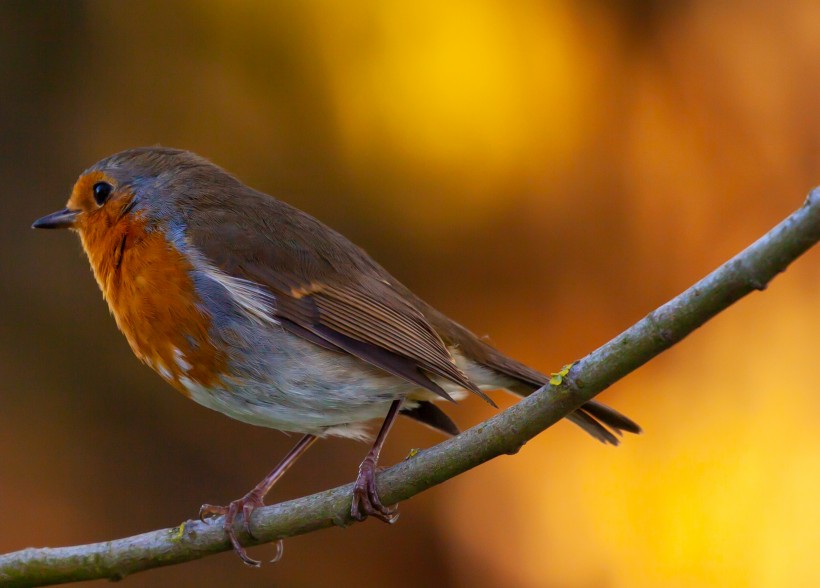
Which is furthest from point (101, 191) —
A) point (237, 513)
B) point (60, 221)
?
point (237, 513)

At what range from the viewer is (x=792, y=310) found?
15.0 ft

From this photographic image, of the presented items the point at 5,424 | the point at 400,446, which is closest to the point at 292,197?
the point at 400,446

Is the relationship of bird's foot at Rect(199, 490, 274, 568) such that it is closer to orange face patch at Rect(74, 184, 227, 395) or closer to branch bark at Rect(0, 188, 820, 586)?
branch bark at Rect(0, 188, 820, 586)

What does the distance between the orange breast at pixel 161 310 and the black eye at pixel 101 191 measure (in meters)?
0.35

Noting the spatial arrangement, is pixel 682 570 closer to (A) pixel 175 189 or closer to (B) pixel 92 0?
(A) pixel 175 189

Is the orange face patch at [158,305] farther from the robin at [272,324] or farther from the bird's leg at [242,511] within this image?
the bird's leg at [242,511]

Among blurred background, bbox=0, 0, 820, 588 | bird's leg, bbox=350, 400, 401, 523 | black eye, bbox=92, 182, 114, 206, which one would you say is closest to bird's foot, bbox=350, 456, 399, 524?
bird's leg, bbox=350, 400, 401, 523

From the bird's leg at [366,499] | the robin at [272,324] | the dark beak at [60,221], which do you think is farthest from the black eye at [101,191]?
the bird's leg at [366,499]

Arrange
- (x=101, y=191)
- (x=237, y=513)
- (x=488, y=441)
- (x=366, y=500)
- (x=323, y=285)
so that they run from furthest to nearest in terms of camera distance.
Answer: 1. (x=101, y=191)
2. (x=323, y=285)
3. (x=237, y=513)
4. (x=366, y=500)
5. (x=488, y=441)

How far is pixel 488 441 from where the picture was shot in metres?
2.27

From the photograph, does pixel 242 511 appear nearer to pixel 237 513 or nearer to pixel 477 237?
pixel 237 513

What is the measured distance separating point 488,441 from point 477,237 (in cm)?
269

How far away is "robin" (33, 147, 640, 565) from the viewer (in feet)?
9.60

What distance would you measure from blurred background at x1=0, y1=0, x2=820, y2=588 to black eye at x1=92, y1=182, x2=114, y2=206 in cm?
142
